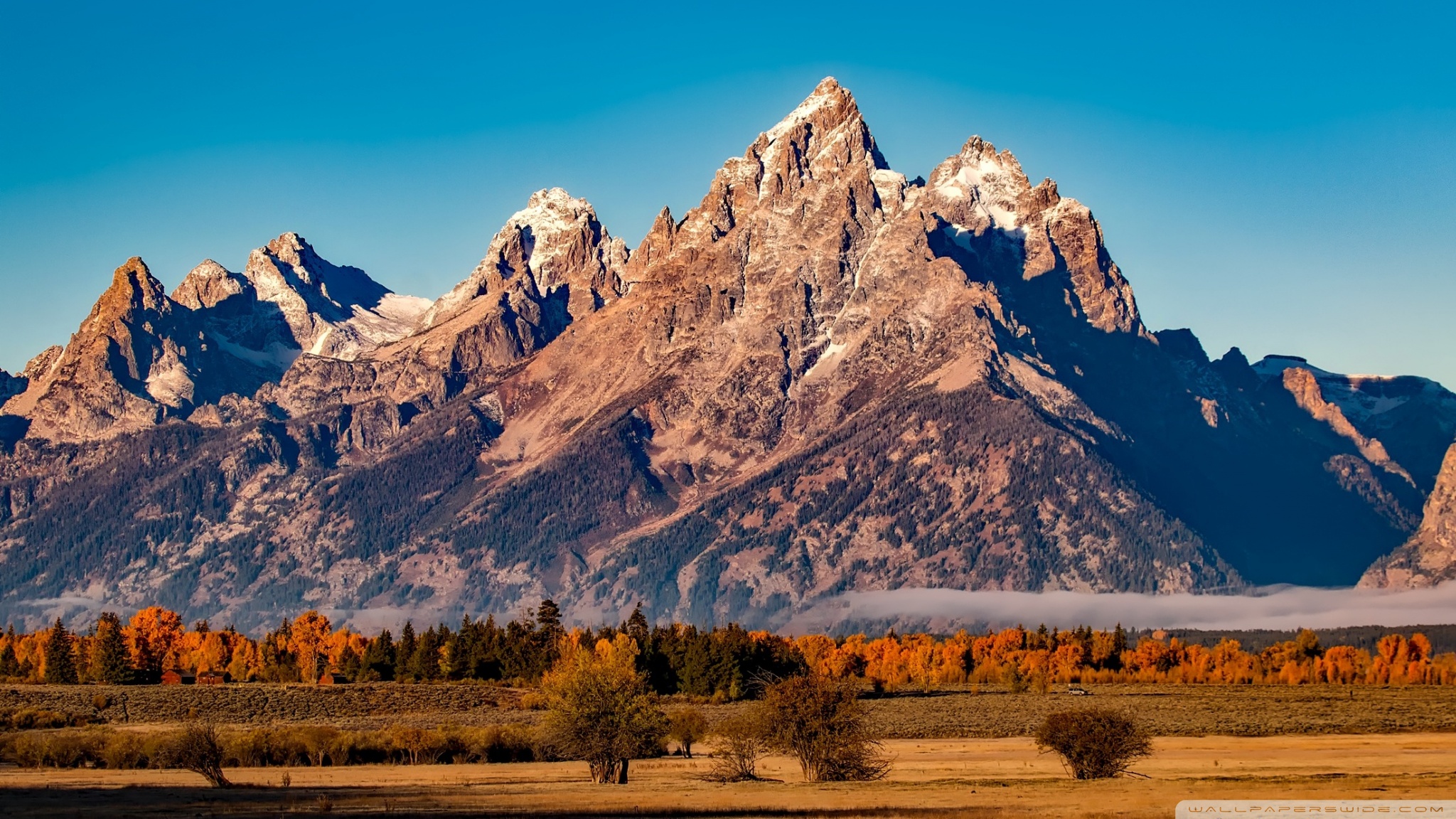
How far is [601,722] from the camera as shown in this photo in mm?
129500

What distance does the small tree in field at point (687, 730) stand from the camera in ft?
527

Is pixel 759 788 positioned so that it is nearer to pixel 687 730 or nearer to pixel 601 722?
pixel 601 722

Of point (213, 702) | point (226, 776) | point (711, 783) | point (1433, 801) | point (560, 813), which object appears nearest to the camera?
point (1433, 801)

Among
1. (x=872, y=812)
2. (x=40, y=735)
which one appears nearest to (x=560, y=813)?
(x=872, y=812)

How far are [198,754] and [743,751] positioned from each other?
37.9 meters

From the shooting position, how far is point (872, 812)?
94750 mm

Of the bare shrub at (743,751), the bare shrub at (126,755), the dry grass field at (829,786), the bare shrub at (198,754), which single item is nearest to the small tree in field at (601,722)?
the dry grass field at (829,786)

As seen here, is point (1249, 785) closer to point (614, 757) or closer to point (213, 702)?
point (614, 757)

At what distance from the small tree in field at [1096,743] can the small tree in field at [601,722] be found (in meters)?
29.6

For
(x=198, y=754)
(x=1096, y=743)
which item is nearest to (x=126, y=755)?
(x=198, y=754)

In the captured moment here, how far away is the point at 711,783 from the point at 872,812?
29.3 meters

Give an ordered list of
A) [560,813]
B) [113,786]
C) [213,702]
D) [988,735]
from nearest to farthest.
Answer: [560,813] < [113,786] < [988,735] < [213,702]

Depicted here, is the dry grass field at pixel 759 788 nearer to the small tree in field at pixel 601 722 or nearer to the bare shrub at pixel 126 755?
the small tree in field at pixel 601 722

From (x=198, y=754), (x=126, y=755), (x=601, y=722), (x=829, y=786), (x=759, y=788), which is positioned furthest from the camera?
(x=126, y=755)
